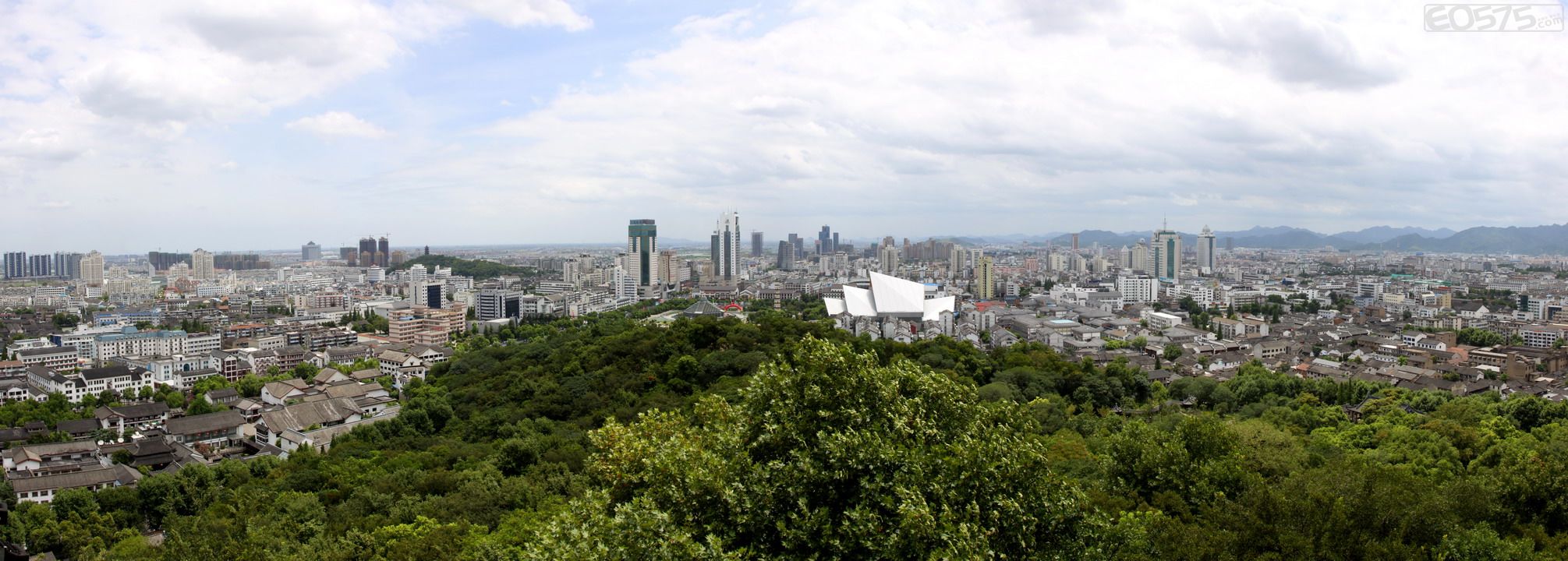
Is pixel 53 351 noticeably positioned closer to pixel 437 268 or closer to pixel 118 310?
pixel 118 310

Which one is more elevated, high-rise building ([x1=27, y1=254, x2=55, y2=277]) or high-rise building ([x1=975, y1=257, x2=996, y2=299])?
high-rise building ([x1=27, y1=254, x2=55, y2=277])

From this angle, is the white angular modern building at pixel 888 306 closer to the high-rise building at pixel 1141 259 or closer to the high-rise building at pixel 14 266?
the high-rise building at pixel 1141 259

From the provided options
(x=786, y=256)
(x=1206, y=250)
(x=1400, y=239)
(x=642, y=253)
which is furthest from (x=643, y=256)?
(x=1400, y=239)

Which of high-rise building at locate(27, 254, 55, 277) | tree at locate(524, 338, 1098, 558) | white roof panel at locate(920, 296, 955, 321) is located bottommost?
white roof panel at locate(920, 296, 955, 321)

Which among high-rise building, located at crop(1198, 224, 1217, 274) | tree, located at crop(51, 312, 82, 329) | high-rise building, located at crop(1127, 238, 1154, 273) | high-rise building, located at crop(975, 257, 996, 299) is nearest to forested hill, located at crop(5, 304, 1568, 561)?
tree, located at crop(51, 312, 82, 329)

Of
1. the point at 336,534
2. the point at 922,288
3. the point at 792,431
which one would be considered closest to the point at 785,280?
the point at 922,288

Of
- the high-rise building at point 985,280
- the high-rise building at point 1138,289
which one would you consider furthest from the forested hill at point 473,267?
the high-rise building at point 1138,289

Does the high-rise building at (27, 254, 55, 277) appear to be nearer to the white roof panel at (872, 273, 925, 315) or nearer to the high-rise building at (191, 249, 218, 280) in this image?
the high-rise building at (191, 249, 218, 280)
